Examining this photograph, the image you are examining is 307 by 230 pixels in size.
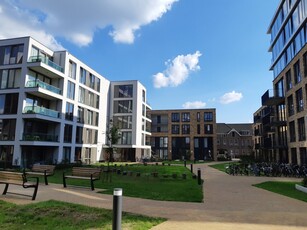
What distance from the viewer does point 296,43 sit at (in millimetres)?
28156

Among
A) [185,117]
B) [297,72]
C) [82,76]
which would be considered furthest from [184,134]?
[297,72]

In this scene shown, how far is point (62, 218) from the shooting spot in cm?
688

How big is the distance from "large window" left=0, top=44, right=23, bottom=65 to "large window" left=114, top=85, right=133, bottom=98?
2278cm

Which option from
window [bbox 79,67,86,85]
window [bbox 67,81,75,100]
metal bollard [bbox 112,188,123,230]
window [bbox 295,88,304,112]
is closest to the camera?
metal bollard [bbox 112,188,123,230]

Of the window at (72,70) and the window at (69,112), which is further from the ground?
the window at (72,70)

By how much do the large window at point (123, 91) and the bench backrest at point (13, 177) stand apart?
132ft

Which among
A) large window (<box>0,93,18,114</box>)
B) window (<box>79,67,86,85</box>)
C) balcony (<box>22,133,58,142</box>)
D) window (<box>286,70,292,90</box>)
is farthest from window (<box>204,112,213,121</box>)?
large window (<box>0,93,18,114</box>)

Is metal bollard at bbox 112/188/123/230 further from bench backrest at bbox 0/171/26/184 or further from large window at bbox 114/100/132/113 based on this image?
large window at bbox 114/100/132/113

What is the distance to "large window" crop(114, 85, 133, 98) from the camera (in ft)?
165

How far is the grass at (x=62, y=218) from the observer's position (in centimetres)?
623

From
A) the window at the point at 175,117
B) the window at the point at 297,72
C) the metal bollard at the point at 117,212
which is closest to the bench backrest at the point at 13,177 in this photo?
the metal bollard at the point at 117,212

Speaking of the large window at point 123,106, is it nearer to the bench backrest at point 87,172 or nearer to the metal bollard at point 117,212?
the bench backrest at point 87,172

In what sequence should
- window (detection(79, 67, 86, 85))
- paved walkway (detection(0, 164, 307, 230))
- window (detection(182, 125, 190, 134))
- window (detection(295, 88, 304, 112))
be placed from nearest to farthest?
paved walkway (detection(0, 164, 307, 230)), window (detection(295, 88, 304, 112)), window (detection(79, 67, 86, 85)), window (detection(182, 125, 190, 134))

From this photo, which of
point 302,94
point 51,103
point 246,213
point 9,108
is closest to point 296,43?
point 302,94
